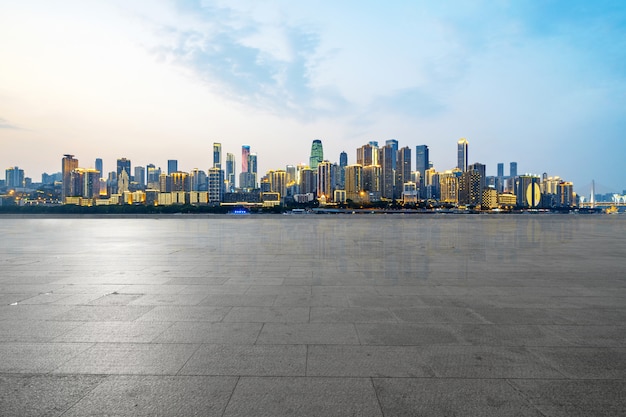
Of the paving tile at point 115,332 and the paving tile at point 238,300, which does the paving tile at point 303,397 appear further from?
the paving tile at point 238,300

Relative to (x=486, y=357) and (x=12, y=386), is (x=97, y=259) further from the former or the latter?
(x=486, y=357)

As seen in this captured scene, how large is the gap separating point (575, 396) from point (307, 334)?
367 cm

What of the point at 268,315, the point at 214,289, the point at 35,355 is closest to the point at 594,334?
the point at 268,315

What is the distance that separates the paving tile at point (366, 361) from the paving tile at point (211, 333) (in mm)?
1214

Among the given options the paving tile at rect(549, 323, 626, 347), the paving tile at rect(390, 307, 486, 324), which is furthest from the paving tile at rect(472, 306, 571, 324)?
the paving tile at rect(549, 323, 626, 347)

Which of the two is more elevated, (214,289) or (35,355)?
(35,355)

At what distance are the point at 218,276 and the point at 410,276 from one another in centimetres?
592

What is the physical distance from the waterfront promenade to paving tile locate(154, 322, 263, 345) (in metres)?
0.04

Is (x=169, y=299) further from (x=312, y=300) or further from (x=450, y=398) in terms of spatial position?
(x=450, y=398)

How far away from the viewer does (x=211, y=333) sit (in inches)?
244

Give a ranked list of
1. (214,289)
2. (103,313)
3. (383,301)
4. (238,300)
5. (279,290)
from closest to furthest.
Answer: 1. (103,313)
2. (383,301)
3. (238,300)
4. (279,290)
5. (214,289)

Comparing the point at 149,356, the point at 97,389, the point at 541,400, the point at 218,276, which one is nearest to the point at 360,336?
the point at 541,400

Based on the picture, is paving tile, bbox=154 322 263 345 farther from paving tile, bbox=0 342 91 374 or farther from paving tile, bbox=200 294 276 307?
paving tile, bbox=200 294 276 307

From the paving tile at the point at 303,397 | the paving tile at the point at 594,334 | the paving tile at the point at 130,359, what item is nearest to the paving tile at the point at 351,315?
the paving tile at the point at 303,397
